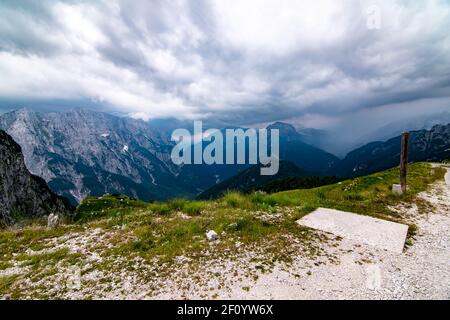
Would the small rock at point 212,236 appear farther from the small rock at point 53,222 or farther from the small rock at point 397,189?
the small rock at point 397,189

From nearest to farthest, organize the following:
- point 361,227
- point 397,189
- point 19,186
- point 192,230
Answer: point 192,230 < point 361,227 < point 397,189 < point 19,186

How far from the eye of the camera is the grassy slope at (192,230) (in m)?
9.59

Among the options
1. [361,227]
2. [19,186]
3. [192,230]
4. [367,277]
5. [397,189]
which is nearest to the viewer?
[367,277]

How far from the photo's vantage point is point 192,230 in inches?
465

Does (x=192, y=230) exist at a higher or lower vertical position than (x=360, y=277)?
higher

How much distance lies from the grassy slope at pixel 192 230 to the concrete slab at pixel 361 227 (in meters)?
0.90

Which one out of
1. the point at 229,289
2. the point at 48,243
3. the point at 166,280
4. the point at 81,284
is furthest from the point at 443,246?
the point at 48,243

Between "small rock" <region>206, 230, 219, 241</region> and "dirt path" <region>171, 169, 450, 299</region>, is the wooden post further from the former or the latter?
"small rock" <region>206, 230, 219, 241</region>

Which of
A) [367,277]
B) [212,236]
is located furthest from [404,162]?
[212,236]

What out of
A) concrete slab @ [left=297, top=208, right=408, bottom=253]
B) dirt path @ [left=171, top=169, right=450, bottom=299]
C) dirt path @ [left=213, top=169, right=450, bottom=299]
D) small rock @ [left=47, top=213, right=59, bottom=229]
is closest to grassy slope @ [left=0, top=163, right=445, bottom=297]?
small rock @ [left=47, top=213, right=59, bottom=229]

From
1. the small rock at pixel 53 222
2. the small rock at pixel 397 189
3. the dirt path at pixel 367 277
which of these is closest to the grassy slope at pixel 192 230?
the small rock at pixel 53 222

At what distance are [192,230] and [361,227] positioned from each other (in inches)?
339

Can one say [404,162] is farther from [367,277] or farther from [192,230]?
[192,230]
